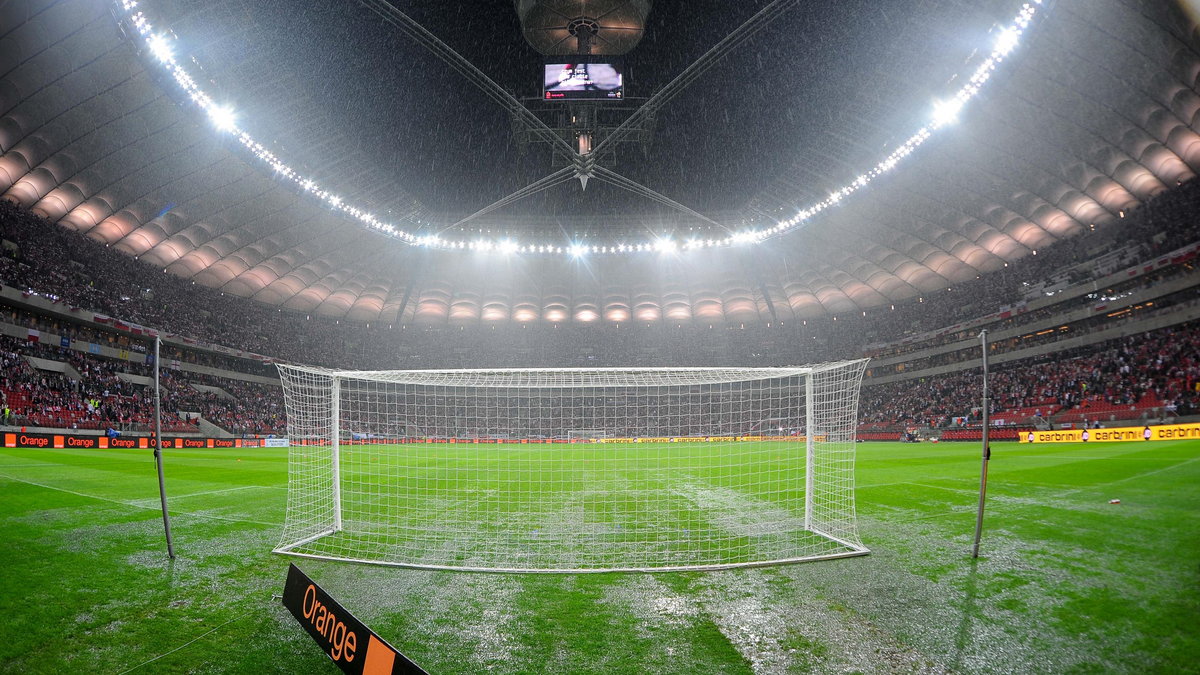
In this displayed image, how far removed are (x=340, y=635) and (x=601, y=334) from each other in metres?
54.2

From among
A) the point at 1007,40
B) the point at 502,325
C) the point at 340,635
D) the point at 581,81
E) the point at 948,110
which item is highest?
the point at 1007,40

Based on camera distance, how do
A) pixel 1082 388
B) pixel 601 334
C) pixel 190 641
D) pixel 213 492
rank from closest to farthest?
pixel 190 641 < pixel 213 492 < pixel 1082 388 < pixel 601 334

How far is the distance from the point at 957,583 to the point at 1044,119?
99.2 ft

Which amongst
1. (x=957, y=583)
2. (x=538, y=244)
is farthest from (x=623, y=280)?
(x=957, y=583)

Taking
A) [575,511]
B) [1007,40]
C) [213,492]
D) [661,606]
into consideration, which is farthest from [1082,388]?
[213,492]

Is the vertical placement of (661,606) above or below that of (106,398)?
above

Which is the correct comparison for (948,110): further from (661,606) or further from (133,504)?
(133,504)

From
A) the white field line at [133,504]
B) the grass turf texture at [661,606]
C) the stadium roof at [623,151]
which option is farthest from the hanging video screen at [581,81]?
the grass turf texture at [661,606]

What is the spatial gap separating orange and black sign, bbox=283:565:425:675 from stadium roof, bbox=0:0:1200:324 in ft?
66.3

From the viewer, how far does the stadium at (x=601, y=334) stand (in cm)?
450

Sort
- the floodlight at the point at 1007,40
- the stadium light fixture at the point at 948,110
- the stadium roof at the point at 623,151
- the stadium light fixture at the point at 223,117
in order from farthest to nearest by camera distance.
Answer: the stadium light fixture at the point at 948,110, the stadium light fixture at the point at 223,117, the floodlight at the point at 1007,40, the stadium roof at the point at 623,151

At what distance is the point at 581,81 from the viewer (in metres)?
21.0

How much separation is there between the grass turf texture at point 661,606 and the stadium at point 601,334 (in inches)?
1.7

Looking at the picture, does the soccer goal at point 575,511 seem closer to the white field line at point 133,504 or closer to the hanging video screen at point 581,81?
Result: the white field line at point 133,504
